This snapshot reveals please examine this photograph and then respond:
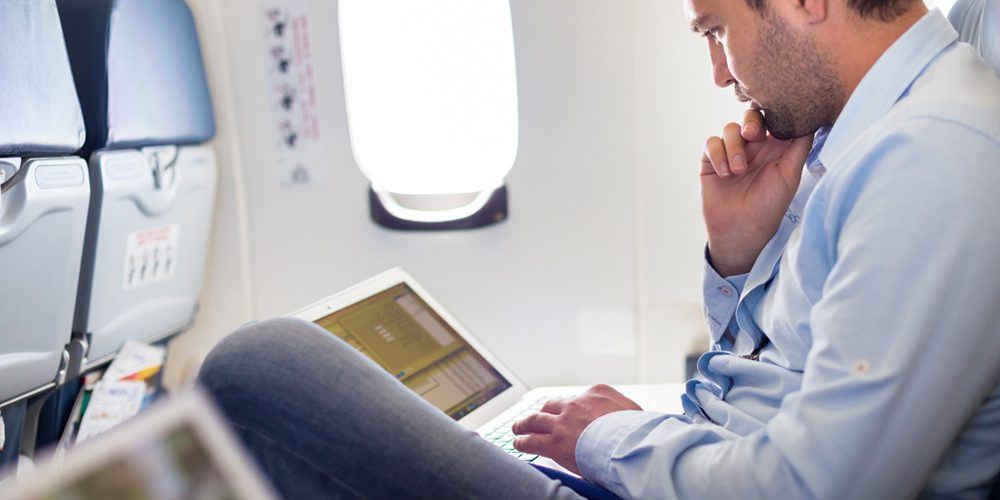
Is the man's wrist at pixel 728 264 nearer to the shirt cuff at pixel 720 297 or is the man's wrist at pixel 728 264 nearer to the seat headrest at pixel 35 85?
the shirt cuff at pixel 720 297

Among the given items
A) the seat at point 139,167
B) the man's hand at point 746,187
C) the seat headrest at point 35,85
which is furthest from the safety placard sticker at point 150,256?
the man's hand at point 746,187

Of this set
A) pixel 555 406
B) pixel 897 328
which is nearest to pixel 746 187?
pixel 555 406

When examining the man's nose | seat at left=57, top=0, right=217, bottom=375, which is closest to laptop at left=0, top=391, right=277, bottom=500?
the man's nose

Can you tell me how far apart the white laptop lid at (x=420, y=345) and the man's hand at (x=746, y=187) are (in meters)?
0.57

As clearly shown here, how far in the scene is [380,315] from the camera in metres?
1.72

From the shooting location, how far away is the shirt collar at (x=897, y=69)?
40.0 inches

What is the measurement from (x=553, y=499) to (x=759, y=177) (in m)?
0.66

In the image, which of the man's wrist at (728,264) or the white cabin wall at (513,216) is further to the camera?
the white cabin wall at (513,216)

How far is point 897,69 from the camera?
1.03m

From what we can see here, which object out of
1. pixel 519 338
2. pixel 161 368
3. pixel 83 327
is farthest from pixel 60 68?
pixel 519 338

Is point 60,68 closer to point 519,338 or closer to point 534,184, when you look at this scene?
point 534,184

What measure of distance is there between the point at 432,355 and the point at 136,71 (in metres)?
1.11

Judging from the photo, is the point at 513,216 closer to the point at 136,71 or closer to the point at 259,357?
the point at 136,71

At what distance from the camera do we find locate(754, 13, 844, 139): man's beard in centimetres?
113
